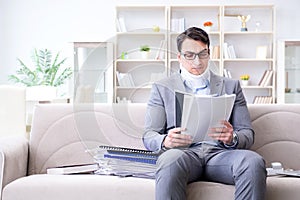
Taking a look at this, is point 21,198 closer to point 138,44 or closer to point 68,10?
point 138,44

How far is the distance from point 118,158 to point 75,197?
0.27 m

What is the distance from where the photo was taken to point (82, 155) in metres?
2.55

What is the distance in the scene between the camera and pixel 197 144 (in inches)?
86.9

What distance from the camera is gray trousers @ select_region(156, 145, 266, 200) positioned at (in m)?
1.90

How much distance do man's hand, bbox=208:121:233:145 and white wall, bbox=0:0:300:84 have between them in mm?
4412

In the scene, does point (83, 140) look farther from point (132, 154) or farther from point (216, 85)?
point (216, 85)

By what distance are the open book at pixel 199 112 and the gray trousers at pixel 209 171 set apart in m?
0.10

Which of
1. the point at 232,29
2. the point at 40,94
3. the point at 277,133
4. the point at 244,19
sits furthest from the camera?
the point at 232,29

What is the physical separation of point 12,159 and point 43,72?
13.3 ft

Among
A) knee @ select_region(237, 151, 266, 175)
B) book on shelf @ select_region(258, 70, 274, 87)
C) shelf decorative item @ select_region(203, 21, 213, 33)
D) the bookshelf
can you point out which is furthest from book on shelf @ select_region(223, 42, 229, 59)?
knee @ select_region(237, 151, 266, 175)

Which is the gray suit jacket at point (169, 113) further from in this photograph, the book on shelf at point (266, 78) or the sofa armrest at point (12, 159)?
the book on shelf at point (266, 78)

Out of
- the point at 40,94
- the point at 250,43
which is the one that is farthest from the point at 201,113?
the point at 250,43

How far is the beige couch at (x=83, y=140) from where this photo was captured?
2.16 m

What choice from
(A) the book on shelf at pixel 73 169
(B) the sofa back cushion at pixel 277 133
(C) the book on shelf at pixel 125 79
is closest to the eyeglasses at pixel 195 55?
(C) the book on shelf at pixel 125 79
